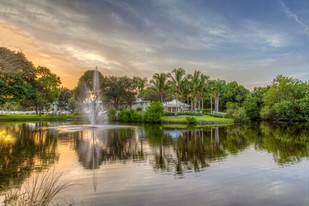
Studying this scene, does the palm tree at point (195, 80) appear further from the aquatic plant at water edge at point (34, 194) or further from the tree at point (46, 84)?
the aquatic plant at water edge at point (34, 194)

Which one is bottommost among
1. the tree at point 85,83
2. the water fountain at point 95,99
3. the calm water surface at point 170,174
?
the calm water surface at point 170,174

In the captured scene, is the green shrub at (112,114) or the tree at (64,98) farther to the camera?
the tree at (64,98)

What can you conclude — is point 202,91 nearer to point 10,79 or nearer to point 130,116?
point 130,116

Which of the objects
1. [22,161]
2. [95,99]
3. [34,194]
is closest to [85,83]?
[95,99]

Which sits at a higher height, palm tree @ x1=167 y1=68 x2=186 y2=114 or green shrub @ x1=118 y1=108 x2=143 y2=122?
palm tree @ x1=167 y1=68 x2=186 y2=114

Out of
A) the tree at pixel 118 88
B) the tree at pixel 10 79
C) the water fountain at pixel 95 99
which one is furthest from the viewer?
the tree at pixel 118 88

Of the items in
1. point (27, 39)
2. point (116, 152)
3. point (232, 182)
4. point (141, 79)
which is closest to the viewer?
point (232, 182)

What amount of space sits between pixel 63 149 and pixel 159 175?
373 inches

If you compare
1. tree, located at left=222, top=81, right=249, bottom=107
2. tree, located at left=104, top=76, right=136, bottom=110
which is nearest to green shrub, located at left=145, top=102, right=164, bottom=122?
tree, located at left=104, top=76, right=136, bottom=110

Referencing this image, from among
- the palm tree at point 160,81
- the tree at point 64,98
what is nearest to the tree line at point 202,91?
the palm tree at point 160,81

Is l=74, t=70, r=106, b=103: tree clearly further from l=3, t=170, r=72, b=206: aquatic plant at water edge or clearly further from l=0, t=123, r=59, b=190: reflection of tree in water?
l=3, t=170, r=72, b=206: aquatic plant at water edge

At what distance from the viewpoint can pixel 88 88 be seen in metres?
68.8

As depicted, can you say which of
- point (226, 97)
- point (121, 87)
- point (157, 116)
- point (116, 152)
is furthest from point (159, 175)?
point (226, 97)

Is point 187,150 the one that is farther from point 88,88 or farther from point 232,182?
point 88,88
